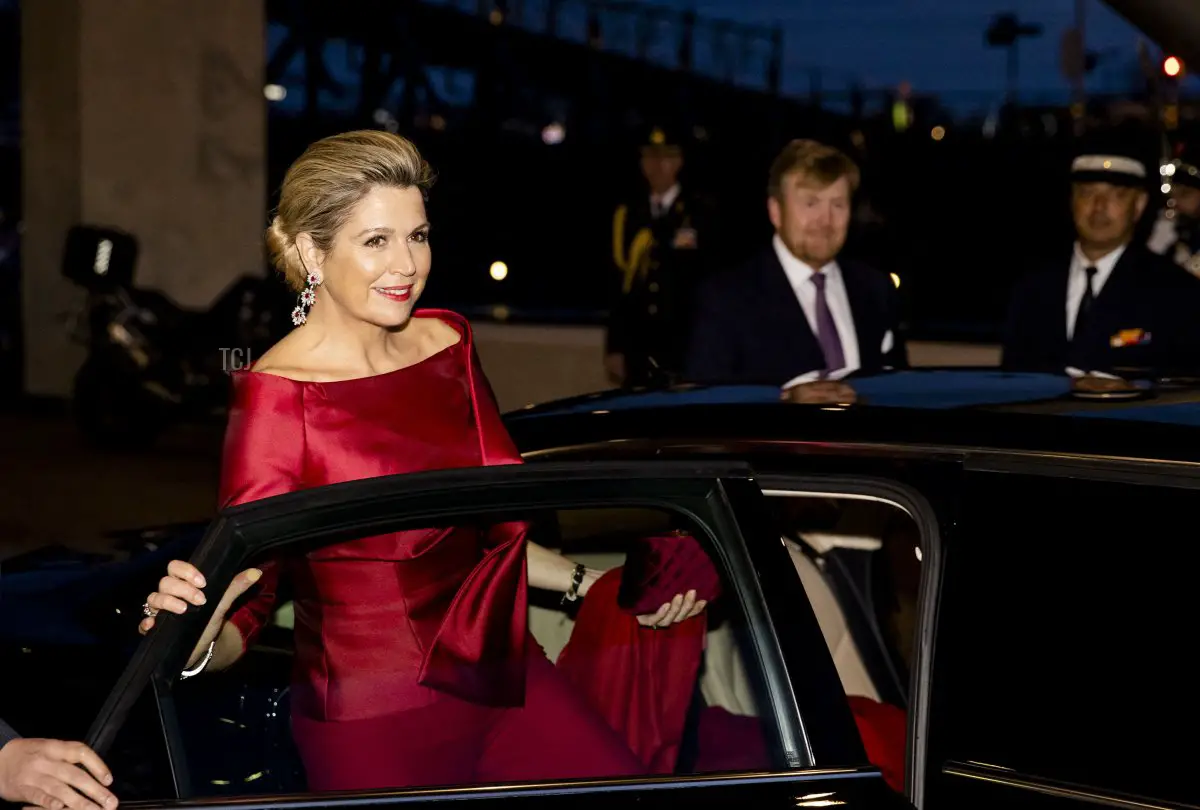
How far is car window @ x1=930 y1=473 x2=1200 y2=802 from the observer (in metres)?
2.57

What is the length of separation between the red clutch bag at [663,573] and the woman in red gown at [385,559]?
3cm

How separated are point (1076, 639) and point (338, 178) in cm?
130

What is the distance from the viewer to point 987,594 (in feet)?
8.73

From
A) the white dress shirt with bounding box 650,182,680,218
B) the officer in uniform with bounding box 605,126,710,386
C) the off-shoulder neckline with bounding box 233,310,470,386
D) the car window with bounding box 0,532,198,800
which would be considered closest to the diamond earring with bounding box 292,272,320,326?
the off-shoulder neckline with bounding box 233,310,470,386

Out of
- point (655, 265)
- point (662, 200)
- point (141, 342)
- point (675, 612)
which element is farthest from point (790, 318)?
point (141, 342)

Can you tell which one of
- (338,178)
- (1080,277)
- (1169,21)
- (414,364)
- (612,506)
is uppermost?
(1169,21)

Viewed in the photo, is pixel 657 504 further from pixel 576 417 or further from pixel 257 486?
pixel 576 417

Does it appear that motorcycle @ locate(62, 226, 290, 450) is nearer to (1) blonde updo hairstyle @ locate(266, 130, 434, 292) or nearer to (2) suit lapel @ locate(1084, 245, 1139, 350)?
(2) suit lapel @ locate(1084, 245, 1139, 350)

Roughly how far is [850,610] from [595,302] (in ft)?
89.1

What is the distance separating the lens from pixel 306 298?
303 centimetres

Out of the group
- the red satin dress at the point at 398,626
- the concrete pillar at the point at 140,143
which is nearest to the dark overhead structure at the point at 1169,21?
the concrete pillar at the point at 140,143

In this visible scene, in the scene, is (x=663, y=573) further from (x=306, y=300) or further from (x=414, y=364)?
(x=306, y=300)

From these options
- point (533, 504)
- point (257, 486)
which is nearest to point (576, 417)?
point (257, 486)

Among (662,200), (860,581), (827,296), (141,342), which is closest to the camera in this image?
(860,581)
